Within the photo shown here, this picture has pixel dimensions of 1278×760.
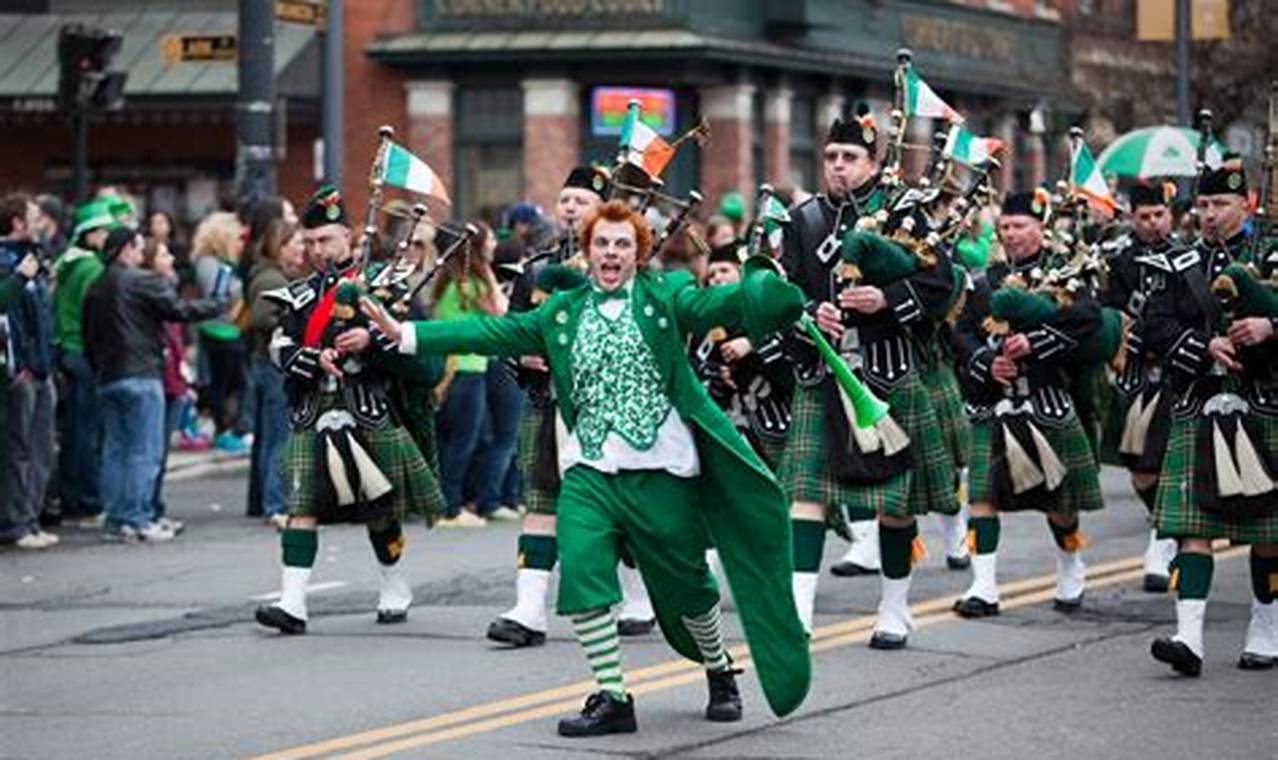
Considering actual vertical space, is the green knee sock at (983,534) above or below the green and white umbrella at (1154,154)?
below

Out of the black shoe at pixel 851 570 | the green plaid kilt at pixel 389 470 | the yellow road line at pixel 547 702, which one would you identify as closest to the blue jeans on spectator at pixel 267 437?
the black shoe at pixel 851 570

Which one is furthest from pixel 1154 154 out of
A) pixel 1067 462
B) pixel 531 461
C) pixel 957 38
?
pixel 957 38

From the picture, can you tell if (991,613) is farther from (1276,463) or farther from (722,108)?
(722,108)

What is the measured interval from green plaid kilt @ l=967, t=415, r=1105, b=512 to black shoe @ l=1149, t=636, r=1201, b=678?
7.87ft

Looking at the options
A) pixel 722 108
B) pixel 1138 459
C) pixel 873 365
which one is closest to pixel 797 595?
pixel 873 365

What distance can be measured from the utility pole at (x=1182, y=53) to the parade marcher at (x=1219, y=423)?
15.5 metres

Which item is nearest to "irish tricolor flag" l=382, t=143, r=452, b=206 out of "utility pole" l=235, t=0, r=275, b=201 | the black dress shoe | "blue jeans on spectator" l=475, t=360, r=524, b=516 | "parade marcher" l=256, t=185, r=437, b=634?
"parade marcher" l=256, t=185, r=437, b=634

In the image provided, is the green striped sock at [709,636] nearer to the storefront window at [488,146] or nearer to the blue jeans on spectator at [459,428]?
the blue jeans on spectator at [459,428]

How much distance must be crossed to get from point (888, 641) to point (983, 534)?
145 centimetres

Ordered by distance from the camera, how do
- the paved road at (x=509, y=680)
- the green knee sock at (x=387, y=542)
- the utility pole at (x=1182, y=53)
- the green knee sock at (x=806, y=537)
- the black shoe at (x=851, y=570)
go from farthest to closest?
1. the utility pole at (x=1182, y=53)
2. the black shoe at (x=851, y=570)
3. the green knee sock at (x=387, y=542)
4. the green knee sock at (x=806, y=537)
5. the paved road at (x=509, y=680)

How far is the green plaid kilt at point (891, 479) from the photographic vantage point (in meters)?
12.8

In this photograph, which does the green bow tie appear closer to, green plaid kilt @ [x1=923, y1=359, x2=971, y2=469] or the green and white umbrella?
green plaid kilt @ [x1=923, y1=359, x2=971, y2=469]

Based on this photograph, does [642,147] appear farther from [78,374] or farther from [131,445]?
[78,374]

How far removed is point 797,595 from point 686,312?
2284 mm
